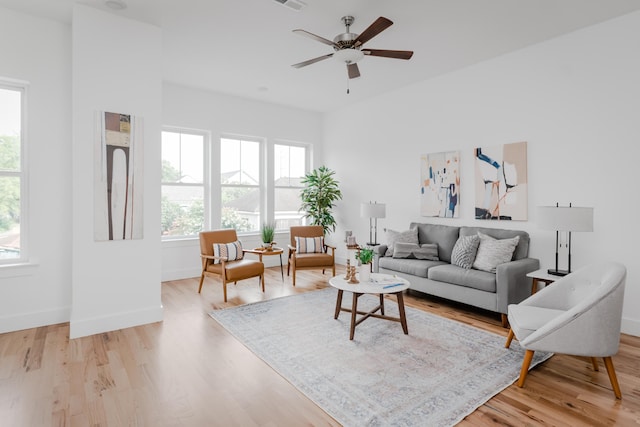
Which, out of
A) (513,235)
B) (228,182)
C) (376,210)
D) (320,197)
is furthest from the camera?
(320,197)

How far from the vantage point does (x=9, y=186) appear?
11.8 ft

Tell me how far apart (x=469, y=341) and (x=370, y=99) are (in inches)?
178

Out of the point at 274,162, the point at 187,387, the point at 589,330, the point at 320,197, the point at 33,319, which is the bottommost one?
the point at 187,387

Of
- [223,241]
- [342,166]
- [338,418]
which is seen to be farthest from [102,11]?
[342,166]

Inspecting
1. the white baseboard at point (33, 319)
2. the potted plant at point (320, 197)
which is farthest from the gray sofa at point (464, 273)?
the white baseboard at point (33, 319)

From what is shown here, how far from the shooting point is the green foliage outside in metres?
3.58

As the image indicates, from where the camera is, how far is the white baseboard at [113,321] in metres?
3.34

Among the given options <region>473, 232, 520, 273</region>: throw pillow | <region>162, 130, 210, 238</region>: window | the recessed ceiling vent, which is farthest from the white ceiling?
<region>473, 232, 520, 273</region>: throw pillow

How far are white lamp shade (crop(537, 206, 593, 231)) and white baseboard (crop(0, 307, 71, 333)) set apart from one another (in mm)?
5104

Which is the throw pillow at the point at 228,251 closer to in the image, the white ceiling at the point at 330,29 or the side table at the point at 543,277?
the white ceiling at the point at 330,29

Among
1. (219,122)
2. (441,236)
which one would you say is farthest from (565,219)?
(219,122)

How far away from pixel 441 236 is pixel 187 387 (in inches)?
145

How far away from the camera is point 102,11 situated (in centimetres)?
338

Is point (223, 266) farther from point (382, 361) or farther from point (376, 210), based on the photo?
point (376, 210)
